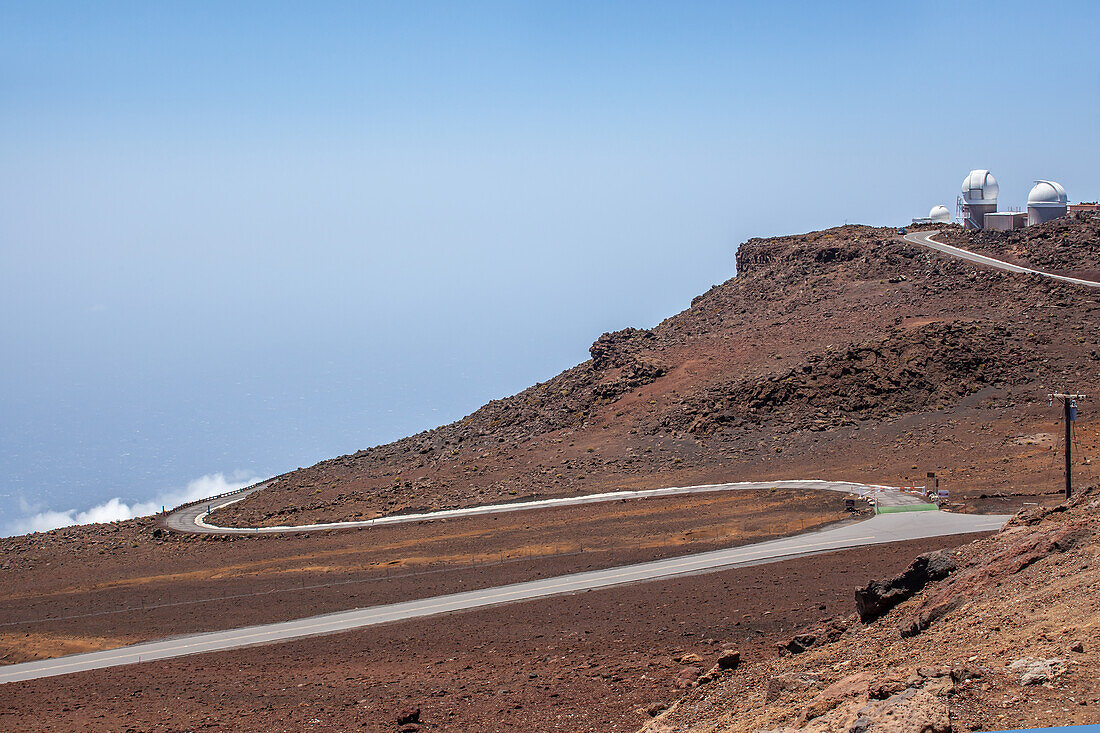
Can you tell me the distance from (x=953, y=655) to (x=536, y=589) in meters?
15.9

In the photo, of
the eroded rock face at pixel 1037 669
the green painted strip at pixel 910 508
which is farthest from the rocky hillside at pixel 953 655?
the green painted strip at pixel 910 508

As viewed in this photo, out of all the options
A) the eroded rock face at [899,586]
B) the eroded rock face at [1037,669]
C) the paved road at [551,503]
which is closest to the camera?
the eroded rock face at [1037,669]

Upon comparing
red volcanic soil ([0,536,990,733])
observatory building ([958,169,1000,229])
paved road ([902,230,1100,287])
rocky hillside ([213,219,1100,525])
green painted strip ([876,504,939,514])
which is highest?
observatory building ([958,169,1000,229])

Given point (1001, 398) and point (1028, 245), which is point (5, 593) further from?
point (1028, 245)

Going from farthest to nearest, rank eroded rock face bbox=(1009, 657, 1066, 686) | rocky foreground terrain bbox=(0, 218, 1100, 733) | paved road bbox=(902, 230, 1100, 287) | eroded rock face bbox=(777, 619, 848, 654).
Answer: paved road bbox=(902, 230, 1100, 287) → eroded rock face bbox=(777, 619, 848, 654) → rocky foreground terrain bbox=(0, 218, 1100, 733) → eroded rock face bbox=(1009, 657, 1066, 686)

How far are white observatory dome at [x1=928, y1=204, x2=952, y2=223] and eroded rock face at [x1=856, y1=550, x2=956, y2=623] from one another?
71403 mm

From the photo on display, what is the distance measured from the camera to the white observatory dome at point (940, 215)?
80.2 metres

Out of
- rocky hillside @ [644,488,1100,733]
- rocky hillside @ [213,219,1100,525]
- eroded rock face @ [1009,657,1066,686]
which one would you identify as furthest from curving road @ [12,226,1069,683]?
eroded rock face @ [1009,657,1066,686]

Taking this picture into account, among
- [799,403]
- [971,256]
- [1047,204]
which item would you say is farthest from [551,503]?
[1047,204]

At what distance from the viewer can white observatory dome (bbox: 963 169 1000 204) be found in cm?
7194

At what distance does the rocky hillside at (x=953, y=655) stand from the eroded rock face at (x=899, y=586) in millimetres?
20

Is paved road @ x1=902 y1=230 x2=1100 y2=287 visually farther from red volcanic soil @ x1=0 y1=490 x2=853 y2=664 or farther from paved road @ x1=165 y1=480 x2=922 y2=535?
red volcanic soil @ x1=0 y1=490 x2=853 y2=664

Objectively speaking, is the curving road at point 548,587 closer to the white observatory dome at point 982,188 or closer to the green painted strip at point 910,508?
A: the green painted strip at point 910,508

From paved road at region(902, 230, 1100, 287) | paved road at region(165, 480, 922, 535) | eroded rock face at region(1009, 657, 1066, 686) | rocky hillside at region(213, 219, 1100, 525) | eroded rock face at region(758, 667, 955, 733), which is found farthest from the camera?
paved road at region(902, 230, 1100, 287)
